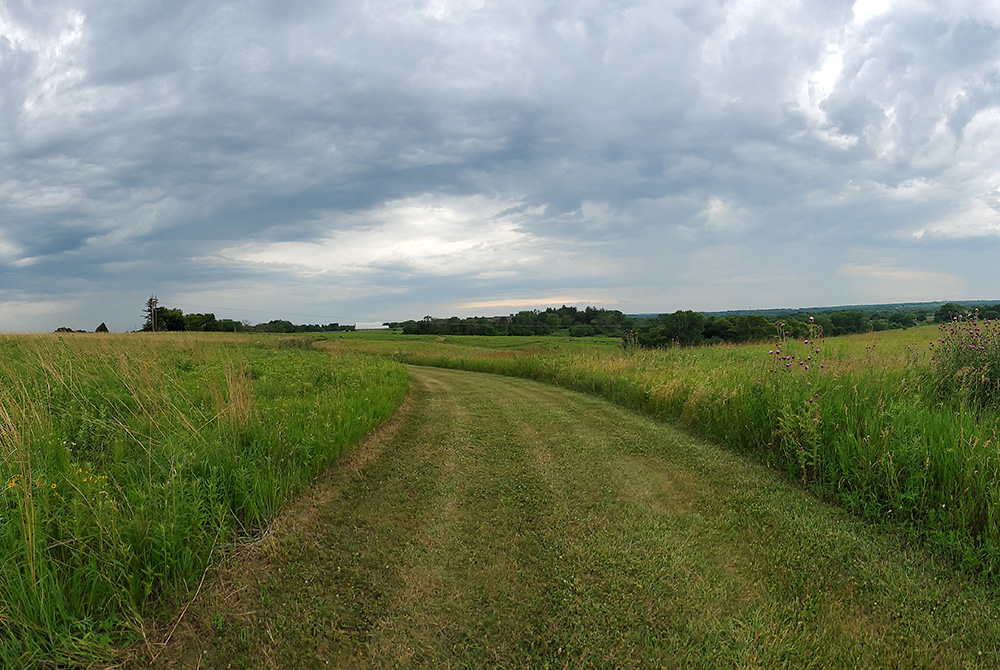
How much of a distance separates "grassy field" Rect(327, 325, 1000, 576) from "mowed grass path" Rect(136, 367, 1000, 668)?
46cm

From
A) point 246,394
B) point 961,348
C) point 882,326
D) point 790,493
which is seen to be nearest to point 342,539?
point 246,394

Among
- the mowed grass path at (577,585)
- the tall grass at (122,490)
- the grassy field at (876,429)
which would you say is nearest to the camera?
the tall grass at (122,490)

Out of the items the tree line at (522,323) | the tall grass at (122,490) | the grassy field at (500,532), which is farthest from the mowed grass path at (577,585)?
the tree line at (522,323)

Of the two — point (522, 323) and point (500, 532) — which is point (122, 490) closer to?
point (500, 532)

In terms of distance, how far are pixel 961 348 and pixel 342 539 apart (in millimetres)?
10681

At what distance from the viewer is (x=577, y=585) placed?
392 centimetres

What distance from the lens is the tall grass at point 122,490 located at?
3162 millimetres

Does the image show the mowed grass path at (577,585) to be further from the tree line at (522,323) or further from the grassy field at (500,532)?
the tree line at (522,323)

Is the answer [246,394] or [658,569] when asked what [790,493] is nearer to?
[658,569]

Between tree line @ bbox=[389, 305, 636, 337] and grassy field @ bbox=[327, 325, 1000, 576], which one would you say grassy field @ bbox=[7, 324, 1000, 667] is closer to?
grassy field @ bbox=[327, 325, 1000, 576]

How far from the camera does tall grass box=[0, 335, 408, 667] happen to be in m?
3.16

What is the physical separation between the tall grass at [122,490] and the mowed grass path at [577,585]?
0.38 metres

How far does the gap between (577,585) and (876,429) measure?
15.8ft

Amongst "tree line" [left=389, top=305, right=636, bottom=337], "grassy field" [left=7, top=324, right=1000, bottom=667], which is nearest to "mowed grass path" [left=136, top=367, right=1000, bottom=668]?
"grassy field" [left=7, top=324, right=1000, bottom=667]
